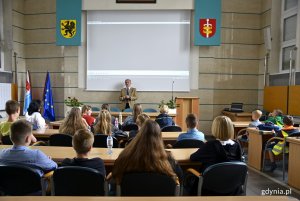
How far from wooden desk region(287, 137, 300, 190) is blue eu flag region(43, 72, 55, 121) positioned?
24.8ft

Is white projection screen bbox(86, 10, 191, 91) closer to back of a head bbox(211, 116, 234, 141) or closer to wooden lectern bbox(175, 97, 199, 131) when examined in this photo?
→ wooden lectern bbox(175, 97, 199, 131)

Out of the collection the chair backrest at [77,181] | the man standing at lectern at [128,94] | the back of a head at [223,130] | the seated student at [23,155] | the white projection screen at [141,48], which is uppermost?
the white projection screen at [141,48]

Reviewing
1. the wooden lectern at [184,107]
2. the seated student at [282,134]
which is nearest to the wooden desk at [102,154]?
the seated student at [282,134]

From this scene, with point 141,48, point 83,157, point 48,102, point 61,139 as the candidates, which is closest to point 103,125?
point 61,139

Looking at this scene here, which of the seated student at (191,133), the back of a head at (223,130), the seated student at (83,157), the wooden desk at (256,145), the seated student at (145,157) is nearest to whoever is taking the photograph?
the seated student at (145,157)

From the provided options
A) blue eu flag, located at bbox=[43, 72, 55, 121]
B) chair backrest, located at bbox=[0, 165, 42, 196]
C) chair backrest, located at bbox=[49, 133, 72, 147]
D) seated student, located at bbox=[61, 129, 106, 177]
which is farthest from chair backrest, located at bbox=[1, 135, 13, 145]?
blue eu flag, located at bbox=[43, 72, 55, 121]

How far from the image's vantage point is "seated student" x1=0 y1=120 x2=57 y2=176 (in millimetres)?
2592

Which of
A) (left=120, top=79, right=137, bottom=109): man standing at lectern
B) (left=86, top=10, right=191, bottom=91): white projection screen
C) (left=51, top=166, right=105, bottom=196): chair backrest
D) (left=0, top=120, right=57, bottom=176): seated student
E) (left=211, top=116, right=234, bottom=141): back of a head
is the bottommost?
(left=51, top=166, right=105, bottom=196): chair backrest

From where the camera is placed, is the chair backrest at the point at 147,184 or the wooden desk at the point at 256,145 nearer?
the chair backrest at the point at 147,184

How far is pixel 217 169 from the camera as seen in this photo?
8.52ft

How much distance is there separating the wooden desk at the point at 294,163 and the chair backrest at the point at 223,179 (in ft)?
6.90

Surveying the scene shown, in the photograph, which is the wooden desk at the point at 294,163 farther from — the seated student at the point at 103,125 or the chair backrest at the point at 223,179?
the seated student at the point at 103,125

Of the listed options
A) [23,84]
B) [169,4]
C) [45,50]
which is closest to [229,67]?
[169,4]

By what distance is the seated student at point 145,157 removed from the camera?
2.27 meters
